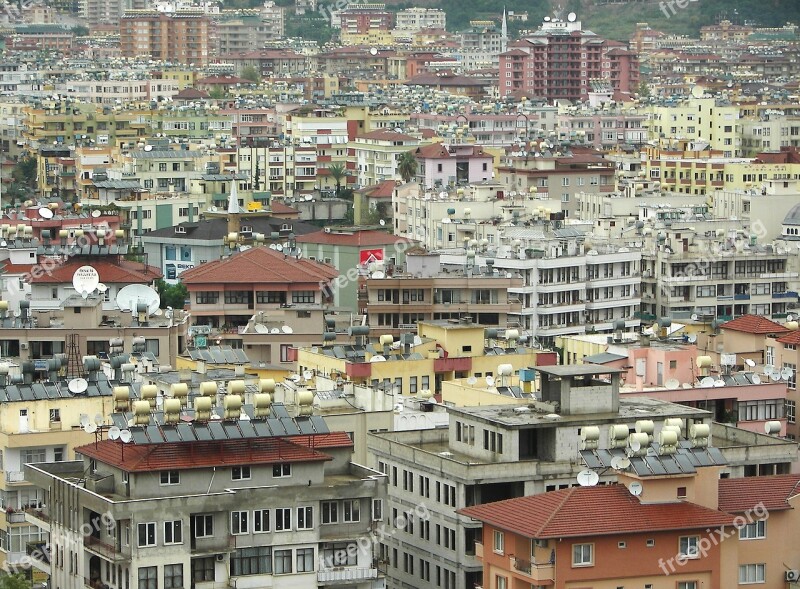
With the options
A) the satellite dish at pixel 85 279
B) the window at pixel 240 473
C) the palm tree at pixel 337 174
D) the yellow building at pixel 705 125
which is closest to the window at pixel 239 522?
the window at pixel 240 473

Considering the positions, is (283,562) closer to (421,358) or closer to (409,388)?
(409,388)

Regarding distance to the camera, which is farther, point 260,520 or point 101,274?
point 101,274

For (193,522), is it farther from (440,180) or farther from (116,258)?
(440,180)

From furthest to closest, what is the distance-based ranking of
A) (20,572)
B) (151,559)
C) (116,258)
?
(116,258) < (20,572) < (151,559)

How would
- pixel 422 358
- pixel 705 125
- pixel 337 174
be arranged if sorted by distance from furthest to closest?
pixel 705 125
pixel 337 174
pixel 422 358

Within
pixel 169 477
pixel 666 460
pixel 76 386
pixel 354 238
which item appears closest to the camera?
pixel 169 477

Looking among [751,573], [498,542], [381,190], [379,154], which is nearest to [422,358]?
[751,573]

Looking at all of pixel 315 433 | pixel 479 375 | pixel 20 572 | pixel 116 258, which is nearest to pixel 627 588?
pixel 315 433

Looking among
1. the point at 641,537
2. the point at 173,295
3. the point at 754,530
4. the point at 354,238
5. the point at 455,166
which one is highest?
the point at 354,238
